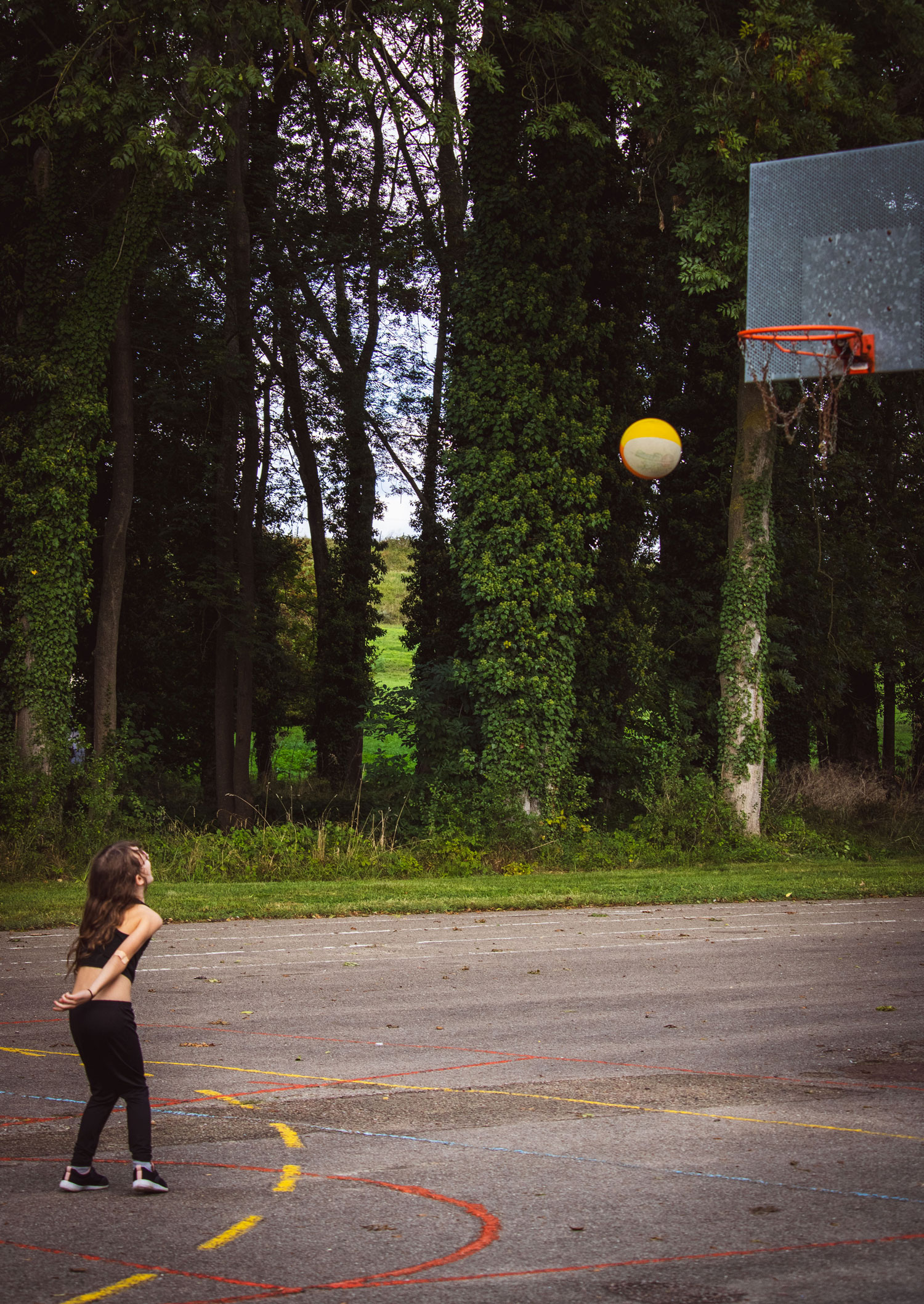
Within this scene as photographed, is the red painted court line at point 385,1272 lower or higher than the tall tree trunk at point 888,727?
lower

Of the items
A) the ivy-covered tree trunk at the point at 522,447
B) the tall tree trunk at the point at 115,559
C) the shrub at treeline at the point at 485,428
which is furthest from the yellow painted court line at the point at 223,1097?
the tall tree trunk at the point at 115,559

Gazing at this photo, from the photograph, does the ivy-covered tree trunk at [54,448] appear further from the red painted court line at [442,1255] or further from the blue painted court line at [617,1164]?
the red painted court line at [442,1255]

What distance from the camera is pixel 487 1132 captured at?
21.7ft

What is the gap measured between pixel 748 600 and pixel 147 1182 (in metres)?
20.8

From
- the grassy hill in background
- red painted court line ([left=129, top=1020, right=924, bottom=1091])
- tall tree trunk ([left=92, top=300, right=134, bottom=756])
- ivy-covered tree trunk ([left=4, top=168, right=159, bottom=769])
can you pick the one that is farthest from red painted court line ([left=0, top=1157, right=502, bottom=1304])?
tall tree trunk ([left=92, top=300, right=134, bottom=756])

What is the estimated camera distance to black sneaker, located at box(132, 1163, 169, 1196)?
18.2ft

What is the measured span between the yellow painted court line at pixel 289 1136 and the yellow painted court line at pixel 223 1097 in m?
0.40

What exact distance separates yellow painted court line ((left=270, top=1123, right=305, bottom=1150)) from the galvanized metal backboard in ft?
25.9

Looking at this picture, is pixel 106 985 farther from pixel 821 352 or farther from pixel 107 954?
pixel 821 352

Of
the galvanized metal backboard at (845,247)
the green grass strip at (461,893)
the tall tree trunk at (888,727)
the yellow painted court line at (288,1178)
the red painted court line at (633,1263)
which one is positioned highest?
the galvanized metal backboard at (845,247)

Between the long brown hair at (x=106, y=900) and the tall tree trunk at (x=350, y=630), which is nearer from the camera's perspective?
the long brown hair at (x=106, y=900)

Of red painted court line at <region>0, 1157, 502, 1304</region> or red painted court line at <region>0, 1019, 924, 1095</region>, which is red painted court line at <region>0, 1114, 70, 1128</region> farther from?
red painted court line at <region>0, 1157, 502, 1304</region>

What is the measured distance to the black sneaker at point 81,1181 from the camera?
221 inches

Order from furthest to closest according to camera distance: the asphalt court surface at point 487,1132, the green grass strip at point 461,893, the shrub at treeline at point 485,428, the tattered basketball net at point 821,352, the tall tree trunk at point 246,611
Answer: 1. the tall tree trunk at point 246,611
2. the shrub at treeline at point 485,428
3. the green grass strip at point 461,893
4. the tattered basketball net at point 821,352
5. the asphalt court surface at point 487,1132
